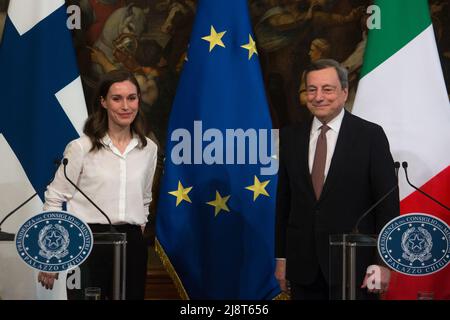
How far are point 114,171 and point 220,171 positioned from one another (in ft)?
4.45

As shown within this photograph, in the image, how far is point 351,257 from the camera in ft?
11.3

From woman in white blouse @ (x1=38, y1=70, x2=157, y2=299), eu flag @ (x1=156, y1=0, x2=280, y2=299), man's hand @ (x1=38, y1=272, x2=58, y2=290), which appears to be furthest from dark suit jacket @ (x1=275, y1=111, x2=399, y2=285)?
man's hand @ (x1=38, y1=272, x2=58, y2=290)

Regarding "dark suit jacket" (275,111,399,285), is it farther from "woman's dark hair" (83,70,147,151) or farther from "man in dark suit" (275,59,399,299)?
"woman's dark hair" (83,70,147,151)

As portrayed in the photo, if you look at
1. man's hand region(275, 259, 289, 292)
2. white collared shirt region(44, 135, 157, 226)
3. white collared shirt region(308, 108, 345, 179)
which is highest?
white collared shirt region(308, 108, 345, 179)

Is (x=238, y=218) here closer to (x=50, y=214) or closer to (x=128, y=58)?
(x=128, y=58)

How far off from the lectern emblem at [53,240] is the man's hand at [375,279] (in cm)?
125

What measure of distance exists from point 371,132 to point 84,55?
2607 millimetres

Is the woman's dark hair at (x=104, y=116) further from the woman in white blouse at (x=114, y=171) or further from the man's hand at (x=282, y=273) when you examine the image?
the man's hand at (x=282, y=273)

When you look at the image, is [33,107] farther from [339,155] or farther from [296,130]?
[339,155]

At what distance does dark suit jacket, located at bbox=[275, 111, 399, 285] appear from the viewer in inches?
156

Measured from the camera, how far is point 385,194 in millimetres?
3895

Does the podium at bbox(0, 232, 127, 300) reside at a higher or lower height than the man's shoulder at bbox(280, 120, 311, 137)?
lower

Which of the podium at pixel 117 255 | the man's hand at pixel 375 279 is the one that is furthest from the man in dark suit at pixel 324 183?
the podium at pixel 117 255

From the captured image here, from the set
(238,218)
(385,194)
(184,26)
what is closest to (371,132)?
(385,194)
